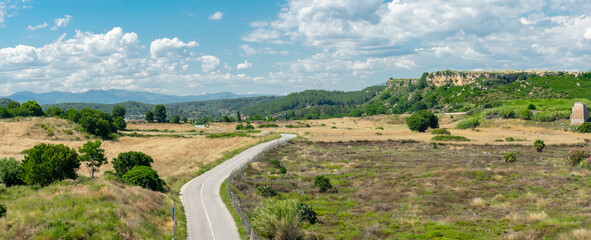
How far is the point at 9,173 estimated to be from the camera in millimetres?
37062

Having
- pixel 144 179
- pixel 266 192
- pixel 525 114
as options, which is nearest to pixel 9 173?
pixel 144 179

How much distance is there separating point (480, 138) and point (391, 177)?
2398 inches

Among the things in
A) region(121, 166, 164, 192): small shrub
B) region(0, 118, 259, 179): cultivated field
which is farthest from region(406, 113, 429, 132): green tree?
region(121, 166, 164, 192): small shrub

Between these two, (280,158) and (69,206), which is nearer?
(69,206)

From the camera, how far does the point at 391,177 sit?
51.6 metres

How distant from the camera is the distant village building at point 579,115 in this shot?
114188 mm

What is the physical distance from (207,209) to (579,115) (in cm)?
12674

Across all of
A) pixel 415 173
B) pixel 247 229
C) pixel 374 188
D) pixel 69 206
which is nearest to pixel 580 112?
pixel 415 173

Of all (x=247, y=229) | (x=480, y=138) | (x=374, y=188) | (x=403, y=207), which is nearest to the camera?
(x=247, y=229)

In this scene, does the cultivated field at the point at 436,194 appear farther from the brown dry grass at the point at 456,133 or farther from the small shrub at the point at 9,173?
the brown dry grass at the point at 456,133

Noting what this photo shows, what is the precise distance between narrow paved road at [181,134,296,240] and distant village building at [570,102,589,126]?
4534 inches

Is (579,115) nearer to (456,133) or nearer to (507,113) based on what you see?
(507,113)

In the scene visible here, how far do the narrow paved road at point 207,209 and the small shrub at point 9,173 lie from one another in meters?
16.6

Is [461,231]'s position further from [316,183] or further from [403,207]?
[316,183]
